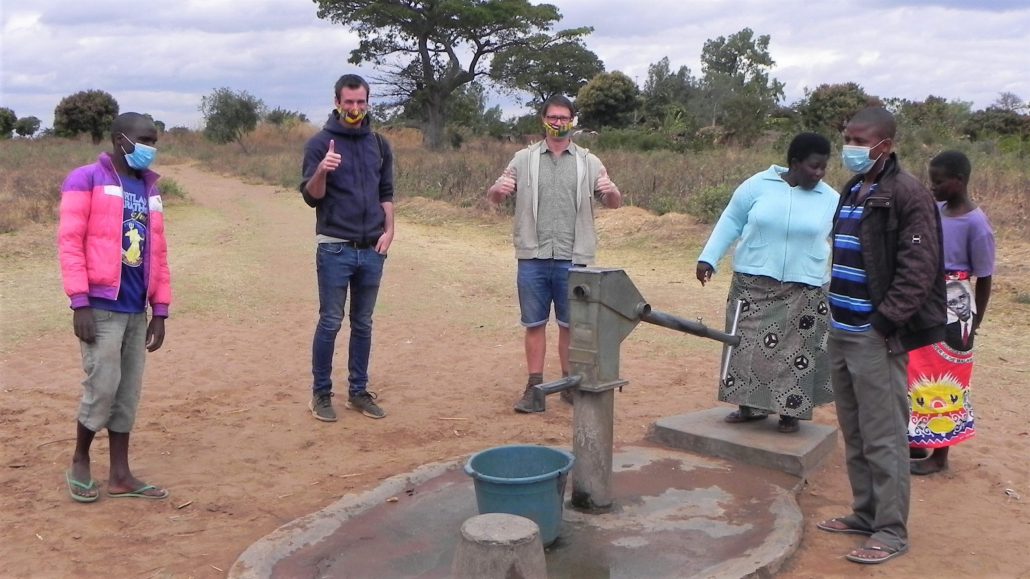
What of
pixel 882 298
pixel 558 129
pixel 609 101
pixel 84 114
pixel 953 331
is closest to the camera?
pixel 882 298

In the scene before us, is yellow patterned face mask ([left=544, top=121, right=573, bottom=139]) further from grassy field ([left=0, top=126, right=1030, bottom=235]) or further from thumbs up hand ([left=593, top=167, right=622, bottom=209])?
grassy field ([left=0, top=126, right=1030, bottom=235])

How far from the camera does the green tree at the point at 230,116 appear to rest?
1580 inches

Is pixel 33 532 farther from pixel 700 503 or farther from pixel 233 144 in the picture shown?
pixel 233 144

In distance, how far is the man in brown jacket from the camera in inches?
123

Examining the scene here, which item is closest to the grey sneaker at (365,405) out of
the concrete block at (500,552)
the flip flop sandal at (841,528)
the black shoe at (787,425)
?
the black shoe at (787,425)

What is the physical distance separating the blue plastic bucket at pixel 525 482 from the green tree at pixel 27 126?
5114 cm

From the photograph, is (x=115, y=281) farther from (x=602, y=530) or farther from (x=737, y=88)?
(x=737, y=88)

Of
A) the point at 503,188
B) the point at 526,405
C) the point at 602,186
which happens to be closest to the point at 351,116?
the point at 503,188

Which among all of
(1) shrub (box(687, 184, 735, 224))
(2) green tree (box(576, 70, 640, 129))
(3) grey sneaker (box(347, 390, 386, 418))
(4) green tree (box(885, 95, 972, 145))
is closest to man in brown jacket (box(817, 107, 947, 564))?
(3) grey sneaker (box(347, 390, 386, 418))

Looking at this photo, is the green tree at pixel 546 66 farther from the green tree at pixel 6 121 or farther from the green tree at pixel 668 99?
the green tree at pixel 6 121

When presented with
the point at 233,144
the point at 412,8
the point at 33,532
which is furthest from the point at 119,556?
the point at 233,144

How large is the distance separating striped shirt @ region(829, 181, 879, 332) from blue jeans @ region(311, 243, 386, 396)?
93.8 inches

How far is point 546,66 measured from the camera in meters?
31.5

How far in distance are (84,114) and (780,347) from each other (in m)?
42.8
